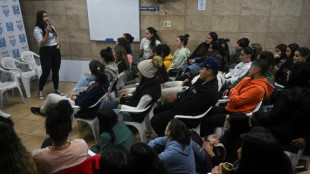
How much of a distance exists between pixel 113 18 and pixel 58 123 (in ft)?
13.5

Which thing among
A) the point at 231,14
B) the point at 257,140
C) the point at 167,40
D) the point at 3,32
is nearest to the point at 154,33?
the point at 167,40

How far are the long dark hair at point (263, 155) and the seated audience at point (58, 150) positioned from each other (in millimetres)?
1111

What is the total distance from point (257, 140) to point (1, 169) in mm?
1334

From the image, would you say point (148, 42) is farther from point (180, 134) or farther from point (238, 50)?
point (180, 134)

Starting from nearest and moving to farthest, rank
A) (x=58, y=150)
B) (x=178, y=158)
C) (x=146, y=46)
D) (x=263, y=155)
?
1. (x=263, y=155)
2. (x=58, y=150)
3. (x=178, y=158)
4. (x=146, y=46)

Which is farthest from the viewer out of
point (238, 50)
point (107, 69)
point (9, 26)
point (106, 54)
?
point (9, 26)

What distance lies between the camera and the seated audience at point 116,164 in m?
1.25

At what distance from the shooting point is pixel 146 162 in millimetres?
1475

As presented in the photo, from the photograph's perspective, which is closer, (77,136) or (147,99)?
(147,99)

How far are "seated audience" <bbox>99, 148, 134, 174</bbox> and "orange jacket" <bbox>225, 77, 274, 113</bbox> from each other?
1754mm

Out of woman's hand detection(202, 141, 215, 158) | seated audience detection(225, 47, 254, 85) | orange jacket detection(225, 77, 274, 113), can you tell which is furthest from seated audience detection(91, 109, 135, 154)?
seated audience detection(225, 47, 254, 85)

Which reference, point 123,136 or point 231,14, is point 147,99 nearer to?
point 123,136

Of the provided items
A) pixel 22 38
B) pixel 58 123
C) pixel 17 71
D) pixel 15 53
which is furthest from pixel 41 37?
pixel 58 123

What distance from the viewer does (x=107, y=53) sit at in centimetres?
339
